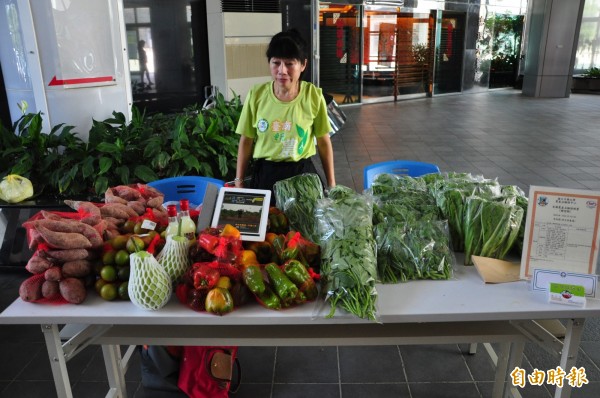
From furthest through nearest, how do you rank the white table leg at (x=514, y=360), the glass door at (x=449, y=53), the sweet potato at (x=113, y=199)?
the glass door at (x=449, y=53)
the white table leg at (x=514, y=360)
the sweet potato at (x=113, y=199)

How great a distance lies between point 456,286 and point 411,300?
0.20 meters

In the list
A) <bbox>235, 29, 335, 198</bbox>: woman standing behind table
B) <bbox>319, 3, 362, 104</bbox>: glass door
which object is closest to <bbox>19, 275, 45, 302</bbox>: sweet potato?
<bbox>235, 29, 335, 198</bbox>: woman standing behind table

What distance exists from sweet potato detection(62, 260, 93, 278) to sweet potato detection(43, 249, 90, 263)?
14 millimetres

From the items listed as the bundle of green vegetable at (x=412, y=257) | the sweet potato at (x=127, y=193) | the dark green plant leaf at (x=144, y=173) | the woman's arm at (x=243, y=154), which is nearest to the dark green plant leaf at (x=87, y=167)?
the dark green plant leaf at (x=144, y=173)

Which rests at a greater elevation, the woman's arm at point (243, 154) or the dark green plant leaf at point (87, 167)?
the woman's arm at point (243, 154)

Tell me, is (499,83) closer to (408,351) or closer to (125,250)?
(408,351)

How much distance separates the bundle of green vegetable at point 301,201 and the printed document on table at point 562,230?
0.75 m

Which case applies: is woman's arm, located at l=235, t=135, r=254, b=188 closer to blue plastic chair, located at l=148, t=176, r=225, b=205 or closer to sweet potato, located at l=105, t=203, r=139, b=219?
blue plastic chair, located at l=148, t=176, r=225, b=205

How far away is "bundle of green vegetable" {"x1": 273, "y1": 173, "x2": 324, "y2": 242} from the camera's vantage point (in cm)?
182

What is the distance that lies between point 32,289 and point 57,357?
24 cm

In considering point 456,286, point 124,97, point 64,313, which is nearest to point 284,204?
point 456,286

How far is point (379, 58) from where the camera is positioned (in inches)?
484

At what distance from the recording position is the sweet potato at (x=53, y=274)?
4.86 feet

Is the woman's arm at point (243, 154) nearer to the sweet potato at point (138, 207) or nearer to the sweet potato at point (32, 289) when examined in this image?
the sweet potato at point (138, 207)
